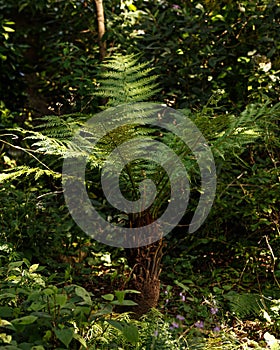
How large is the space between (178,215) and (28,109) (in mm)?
1801

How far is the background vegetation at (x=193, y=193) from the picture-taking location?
2.11 meters

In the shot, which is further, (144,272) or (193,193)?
(193,193)

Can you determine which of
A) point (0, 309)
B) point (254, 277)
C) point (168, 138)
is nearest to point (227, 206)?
point (254, 277)

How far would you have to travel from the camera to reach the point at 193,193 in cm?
336

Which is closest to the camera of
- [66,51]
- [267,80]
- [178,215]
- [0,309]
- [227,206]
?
[0,309]

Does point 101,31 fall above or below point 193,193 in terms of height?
above

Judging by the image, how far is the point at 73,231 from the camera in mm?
3217

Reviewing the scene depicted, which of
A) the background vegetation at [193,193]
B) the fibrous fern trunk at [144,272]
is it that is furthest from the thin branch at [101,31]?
the fibrous fern trunk at [144,272]

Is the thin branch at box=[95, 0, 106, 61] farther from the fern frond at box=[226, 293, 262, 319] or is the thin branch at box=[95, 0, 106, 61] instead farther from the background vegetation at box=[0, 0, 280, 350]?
the fern frond at box=[226, 293, 262, 319]

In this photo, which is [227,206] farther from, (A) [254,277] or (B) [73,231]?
(B) [73,231]

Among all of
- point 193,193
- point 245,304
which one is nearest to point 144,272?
point 245,304

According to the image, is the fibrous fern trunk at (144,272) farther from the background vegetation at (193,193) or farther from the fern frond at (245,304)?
the fern frond at (245,304)

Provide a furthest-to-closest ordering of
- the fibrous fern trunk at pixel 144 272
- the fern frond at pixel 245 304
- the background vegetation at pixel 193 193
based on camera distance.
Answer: the fern frond at pixel 245 304 < the fibrous fern trunk at pixel 144 272 < the background vegetation at pixel 193 193

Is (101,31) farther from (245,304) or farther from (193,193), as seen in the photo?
(245,304)
